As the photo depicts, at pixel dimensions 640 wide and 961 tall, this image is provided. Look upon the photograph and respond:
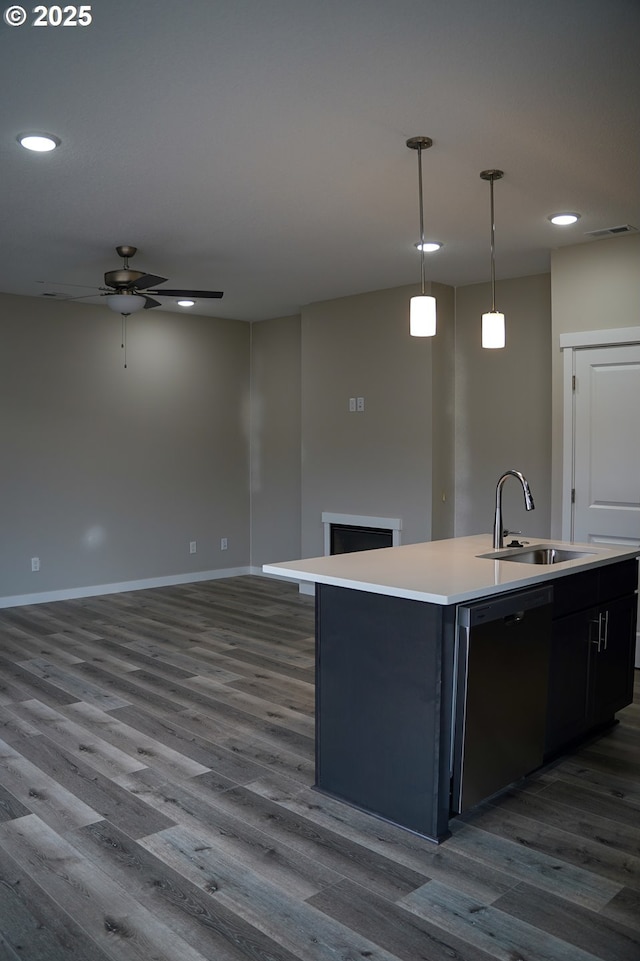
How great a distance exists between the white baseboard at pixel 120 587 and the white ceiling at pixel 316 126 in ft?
9.35

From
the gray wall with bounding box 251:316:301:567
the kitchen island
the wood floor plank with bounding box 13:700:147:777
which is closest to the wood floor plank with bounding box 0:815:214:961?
the wood floor plank with bounding box 13:700:147:777

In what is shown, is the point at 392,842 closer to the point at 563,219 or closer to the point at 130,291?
the point at 563,219

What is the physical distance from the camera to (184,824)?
271 cm

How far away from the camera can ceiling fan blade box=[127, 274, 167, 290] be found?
4668mm

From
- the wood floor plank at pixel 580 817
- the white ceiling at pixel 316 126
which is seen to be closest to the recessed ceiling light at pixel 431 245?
→ the white ceiling at pixel 316 126

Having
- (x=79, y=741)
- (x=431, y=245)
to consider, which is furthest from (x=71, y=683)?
(x=431, y=245)

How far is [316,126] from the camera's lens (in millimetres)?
3041

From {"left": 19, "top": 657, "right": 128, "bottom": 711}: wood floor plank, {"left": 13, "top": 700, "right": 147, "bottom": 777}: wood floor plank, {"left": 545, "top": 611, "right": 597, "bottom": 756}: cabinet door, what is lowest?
{"left": 13, "top": 700, "right": 147, "bottom": 777}: wood floor plank

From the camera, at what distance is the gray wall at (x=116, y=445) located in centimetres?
638

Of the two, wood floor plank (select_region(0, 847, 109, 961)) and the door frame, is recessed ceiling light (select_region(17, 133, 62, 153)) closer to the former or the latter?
wood floor plank (select_region(0, 847, 109, 961))

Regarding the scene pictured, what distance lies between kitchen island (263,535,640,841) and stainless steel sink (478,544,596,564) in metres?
0.25

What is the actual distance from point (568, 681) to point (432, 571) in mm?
846

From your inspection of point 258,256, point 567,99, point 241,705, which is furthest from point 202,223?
point 241,705

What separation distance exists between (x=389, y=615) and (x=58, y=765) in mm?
1625
